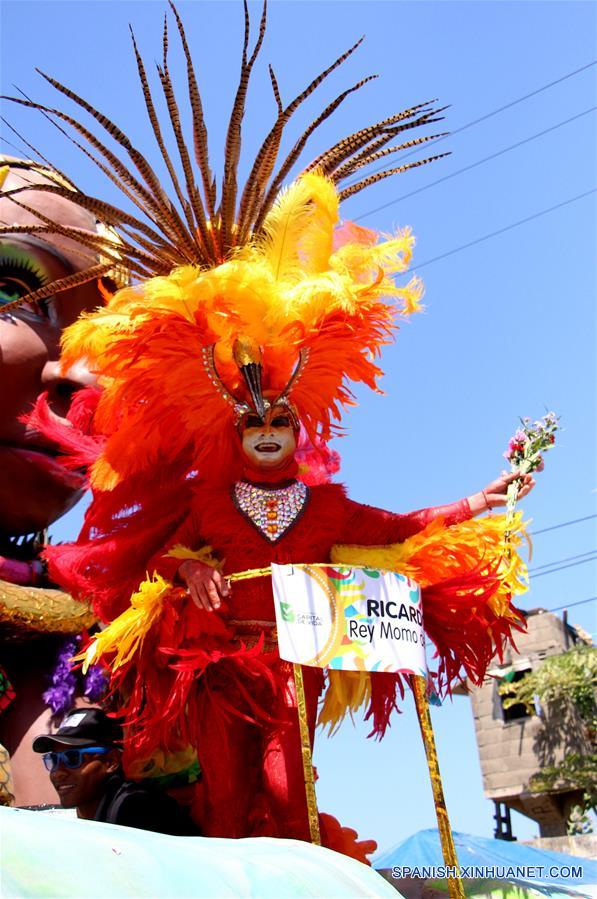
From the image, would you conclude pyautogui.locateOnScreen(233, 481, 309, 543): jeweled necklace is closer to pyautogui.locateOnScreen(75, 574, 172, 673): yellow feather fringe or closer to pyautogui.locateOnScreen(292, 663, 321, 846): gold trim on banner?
pyautogui.locateOnScreen(75, 574, 172, 673): yellow feather fringe

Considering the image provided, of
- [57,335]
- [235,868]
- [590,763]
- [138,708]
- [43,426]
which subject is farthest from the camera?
[590,763]

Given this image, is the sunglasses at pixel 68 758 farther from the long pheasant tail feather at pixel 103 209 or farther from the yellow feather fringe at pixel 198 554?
the long pheasant tail feather at pixel 103 209

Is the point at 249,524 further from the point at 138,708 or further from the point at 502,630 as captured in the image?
the point at 502,630

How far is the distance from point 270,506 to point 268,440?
23 centimetres

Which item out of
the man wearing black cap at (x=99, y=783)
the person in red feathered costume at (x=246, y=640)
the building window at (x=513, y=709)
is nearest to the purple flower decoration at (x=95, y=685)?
the person in red feathered costume at (x=246, y=640)

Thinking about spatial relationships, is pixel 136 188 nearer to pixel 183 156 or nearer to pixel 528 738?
pixel 183 156

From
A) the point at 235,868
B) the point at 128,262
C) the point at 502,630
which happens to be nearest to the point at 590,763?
the point at 502,630

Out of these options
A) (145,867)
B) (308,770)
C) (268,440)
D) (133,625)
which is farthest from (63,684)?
(145,867)

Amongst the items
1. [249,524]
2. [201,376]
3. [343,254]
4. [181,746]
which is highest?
[343,254]

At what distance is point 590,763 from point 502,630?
34.7 feet

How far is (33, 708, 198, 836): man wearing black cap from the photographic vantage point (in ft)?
10.5

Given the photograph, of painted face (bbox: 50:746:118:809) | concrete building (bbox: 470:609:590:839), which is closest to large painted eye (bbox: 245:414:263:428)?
painted face (bbox: 50:746:118:809)

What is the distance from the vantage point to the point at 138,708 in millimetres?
3441

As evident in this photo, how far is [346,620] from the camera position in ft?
10.5
